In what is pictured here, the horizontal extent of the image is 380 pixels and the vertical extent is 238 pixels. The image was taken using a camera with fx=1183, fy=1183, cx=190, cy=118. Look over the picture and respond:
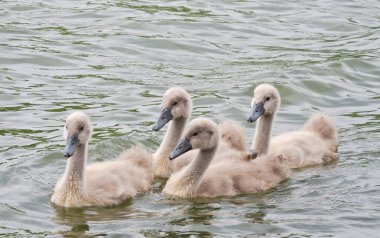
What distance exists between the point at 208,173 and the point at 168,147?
817mm

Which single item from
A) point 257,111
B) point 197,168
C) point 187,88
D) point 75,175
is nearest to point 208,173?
point 197,168

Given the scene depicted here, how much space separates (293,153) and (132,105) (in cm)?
285

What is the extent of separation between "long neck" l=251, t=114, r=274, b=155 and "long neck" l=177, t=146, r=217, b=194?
3.53ft

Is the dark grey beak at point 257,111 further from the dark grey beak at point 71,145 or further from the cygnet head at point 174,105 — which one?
the dark grey beak at point 71,145

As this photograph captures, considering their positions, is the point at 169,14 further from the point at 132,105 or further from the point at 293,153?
the point at 293,153

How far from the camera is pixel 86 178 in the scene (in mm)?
11766

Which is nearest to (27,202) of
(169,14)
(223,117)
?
(223,117)

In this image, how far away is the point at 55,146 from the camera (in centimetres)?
1334

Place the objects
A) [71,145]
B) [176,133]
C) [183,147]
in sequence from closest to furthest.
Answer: [71,145] → [183,147] → [176,133]

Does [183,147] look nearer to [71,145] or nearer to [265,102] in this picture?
[71,145]

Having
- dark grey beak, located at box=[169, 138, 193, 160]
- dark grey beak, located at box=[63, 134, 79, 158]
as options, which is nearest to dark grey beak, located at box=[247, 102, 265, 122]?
dark grey beak, located at box=[169, 138, 193, 160]

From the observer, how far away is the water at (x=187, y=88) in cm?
1119

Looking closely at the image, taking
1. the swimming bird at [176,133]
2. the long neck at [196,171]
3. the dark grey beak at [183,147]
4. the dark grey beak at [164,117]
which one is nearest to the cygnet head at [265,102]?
the swimming bird at [176,133]

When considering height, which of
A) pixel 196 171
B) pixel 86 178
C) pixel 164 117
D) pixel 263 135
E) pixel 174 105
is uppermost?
pixel 174 105
